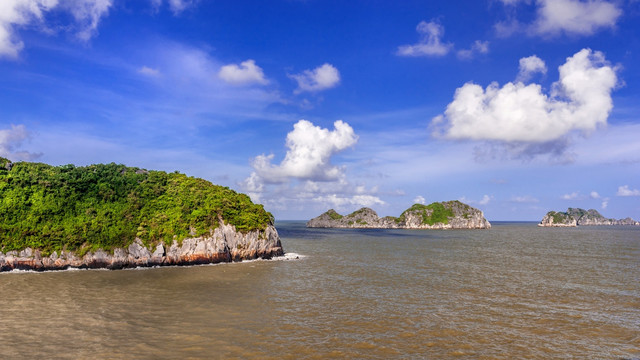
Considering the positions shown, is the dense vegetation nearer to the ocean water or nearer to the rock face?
the rock face

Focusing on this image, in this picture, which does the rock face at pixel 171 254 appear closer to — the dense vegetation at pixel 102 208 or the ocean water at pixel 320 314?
the dense vegetation at pixel 102 208

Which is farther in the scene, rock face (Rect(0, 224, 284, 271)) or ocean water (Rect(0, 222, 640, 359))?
rock face (Rect(0, 224, 284, 271))

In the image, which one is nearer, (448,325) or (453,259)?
(448,325)

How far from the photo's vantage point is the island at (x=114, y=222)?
4722 centimetres

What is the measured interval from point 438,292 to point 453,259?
29.4 metres

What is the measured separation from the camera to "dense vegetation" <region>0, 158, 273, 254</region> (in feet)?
158

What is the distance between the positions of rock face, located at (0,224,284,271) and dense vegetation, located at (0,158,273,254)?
1.07 meters

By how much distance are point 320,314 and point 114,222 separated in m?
42.0

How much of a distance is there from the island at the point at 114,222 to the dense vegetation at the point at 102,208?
0.12m

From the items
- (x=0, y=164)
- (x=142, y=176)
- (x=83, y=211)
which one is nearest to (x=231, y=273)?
(x=83, y=211)

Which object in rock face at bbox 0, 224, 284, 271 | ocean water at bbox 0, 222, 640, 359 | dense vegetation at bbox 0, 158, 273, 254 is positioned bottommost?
ocean water at bbox 0, 222, 640, 359

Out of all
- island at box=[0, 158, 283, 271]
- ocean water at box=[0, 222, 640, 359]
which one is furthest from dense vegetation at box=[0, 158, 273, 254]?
ocean water at box=[0, 222, 640, 359]

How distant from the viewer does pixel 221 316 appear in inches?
995

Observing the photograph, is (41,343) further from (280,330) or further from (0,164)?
(0,164)
